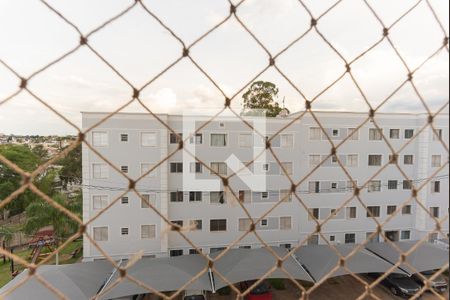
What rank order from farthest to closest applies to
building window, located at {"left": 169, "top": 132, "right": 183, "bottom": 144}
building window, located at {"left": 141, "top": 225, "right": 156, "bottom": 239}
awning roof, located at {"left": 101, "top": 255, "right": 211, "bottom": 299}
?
building window, located at {"left": 141, "top": 225, "right": 156, "bottom": 239} → awning roof, located at {"left": 101, "top": 255, "right": 211, "bottom": 299} → building window, located at {"left": 169, "top": 132, "right": 183, "bottom": 144}

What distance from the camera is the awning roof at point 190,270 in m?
3.99

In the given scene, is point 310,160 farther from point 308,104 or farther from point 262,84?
point 308,104

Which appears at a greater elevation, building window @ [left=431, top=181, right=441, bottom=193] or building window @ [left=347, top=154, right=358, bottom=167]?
building window @ [left=347, top=154, right=358, bottom=167]

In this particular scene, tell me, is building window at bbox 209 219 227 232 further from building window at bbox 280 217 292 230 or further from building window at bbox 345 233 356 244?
building window at bbox 345 233 356 244

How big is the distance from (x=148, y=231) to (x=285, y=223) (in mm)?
2929

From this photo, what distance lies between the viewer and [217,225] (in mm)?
6285

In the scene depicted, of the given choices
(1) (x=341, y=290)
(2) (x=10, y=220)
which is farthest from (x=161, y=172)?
(2) (x=10, y=220)

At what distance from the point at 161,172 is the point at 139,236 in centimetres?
136

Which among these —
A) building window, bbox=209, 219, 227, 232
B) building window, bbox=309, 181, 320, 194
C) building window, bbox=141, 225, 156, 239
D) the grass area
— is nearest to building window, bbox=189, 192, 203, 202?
building window, bbox=209, 219, 227, 232

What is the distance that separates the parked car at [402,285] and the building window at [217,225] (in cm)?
309

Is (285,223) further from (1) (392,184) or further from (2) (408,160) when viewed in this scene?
(2) (408,160)

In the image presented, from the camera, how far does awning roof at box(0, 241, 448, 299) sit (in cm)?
399

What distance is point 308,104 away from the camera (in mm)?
663

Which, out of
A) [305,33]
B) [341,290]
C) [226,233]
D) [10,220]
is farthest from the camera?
[10,220]
